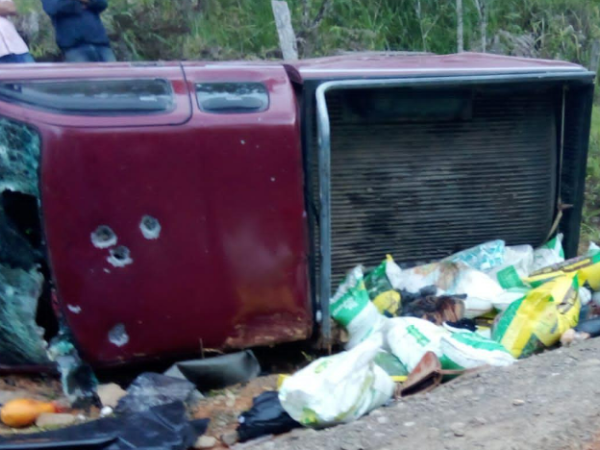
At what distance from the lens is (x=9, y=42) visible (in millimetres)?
5777

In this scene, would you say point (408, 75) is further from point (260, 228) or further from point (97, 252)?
point (97, 252)

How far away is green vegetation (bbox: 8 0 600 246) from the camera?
8109 mm

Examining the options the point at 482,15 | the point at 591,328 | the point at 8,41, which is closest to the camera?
the point at 591,328

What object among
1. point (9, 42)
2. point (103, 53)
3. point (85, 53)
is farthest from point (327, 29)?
point (9, 42)

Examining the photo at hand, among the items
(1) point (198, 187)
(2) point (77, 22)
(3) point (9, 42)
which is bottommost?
(1) point (198, 187)

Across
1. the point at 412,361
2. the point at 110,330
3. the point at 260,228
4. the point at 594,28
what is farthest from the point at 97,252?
the point at 594,28

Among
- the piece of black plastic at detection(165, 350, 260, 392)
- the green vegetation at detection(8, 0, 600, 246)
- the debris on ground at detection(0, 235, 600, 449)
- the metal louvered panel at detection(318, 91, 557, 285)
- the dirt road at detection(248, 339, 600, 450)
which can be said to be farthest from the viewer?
the green vegetation at detection(8, 0, 600, 246)

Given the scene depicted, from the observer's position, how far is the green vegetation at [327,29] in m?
8.11

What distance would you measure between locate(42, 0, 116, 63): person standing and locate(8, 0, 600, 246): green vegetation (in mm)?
1734

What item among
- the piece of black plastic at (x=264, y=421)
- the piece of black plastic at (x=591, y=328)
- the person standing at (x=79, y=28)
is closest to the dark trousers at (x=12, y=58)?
the person standing at (x=79, y=28)

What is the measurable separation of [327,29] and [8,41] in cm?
370

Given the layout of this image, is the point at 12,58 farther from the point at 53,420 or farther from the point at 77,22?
the point at 53,420

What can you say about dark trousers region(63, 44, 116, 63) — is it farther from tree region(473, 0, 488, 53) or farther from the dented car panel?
tree region(473, 0, 488, 53)

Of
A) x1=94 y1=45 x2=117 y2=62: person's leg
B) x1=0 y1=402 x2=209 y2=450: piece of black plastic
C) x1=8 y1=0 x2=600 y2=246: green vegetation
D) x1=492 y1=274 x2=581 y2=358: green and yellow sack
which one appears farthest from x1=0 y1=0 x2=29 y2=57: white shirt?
x1=492 y1=274 x2=581 y2=358: green and yellow sack
